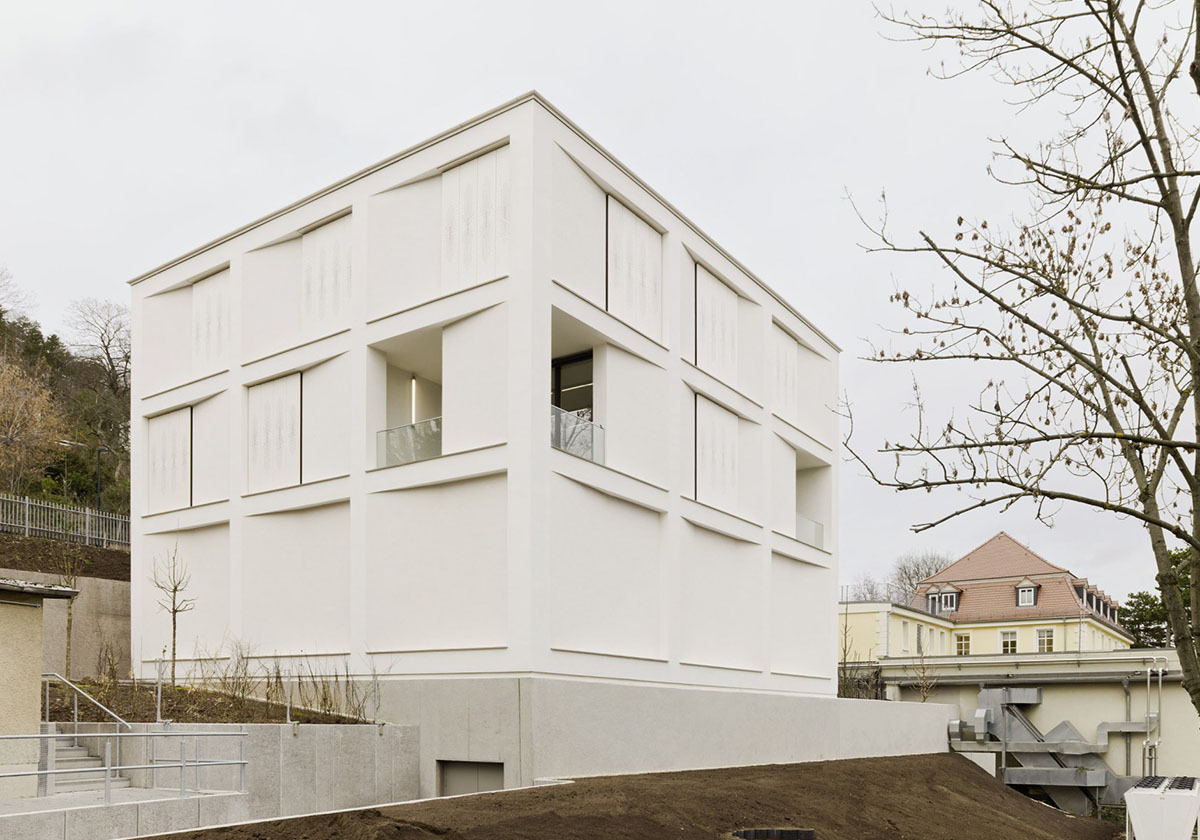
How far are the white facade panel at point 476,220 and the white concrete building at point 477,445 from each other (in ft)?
0.20

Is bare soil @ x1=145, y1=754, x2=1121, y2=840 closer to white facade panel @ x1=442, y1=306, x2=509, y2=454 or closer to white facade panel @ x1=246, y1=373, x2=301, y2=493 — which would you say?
white facade panel @ x1=442, y1=306, x2=509, y2=454

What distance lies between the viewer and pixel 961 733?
3828cm

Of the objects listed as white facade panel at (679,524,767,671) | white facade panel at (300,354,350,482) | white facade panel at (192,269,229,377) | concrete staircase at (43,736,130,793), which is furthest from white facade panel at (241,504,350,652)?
white facade panel at (679,524,767,671)

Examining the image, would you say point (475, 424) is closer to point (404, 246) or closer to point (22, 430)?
point (404, 246)

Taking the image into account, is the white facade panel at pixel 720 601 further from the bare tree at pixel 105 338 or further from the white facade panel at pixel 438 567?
the bare tree at pixel 105 338

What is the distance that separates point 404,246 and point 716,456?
960 centimetres

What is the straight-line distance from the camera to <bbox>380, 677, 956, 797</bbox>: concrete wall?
65.0 ft

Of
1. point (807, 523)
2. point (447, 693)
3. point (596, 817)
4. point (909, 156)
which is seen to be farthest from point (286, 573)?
point (909, 156)

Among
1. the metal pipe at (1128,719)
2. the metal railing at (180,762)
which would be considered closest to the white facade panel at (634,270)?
the metal railing at (180,762)

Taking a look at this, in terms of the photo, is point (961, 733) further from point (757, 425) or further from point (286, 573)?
point (286, 573)

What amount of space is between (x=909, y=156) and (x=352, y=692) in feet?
58.6

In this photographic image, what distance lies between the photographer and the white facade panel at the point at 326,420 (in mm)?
24453

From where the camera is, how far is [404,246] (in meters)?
23.9

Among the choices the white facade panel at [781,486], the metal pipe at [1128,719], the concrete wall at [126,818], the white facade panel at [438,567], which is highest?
the white facade panel at [781,486]
